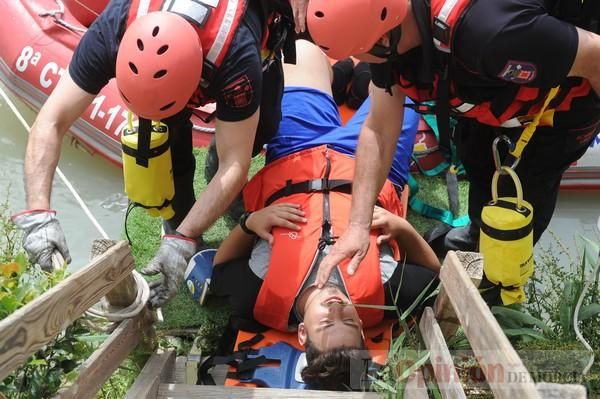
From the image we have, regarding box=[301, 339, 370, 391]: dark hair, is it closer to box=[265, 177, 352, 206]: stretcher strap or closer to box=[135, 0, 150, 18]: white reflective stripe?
box=[265, 177, 352, 206]: stretcher strap

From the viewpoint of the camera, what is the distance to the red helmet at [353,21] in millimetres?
2156

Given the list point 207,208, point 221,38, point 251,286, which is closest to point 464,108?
point 221,38

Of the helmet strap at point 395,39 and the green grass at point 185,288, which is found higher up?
the helmet strap at point 395,39

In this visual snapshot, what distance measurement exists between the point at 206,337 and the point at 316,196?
98 cm

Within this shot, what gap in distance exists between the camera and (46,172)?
107 inches

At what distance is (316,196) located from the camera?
10.4 feet

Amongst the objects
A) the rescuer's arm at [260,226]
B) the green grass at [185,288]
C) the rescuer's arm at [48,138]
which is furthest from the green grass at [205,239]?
the rescuer's arm at [48,138]

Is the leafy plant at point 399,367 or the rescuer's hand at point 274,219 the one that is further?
the rescuer's hand at point 274,219

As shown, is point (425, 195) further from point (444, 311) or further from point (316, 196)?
point (444, 311)

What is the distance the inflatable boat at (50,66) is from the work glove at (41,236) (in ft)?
6.42

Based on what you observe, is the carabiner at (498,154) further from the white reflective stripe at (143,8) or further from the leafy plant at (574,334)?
the white reflective stripe at (143,8)

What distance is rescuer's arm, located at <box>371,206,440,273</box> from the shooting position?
10.0 feet

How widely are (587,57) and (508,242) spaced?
78 cm

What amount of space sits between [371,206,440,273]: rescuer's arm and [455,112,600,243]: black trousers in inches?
14.3
